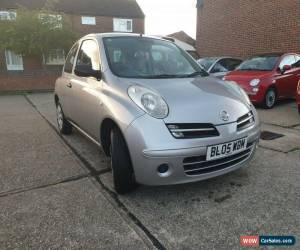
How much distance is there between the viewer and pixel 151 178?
242 cm

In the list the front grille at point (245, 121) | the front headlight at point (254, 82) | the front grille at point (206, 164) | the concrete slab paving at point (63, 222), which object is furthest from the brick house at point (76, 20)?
the front grille at point (206, 164)

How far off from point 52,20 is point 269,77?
14536 millimetres

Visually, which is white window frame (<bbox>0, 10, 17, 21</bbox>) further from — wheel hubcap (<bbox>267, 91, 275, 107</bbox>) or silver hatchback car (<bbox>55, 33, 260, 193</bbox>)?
silver hatchback car (<bbox>55, 33, 260, 193</bbox>)

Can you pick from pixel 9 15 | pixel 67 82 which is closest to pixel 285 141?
pixel 67 82

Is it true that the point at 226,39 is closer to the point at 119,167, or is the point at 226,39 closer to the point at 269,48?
the point at 269,48

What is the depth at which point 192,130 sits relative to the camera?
2.39 m

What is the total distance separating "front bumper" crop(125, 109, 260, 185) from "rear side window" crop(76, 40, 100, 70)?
1.23 meters

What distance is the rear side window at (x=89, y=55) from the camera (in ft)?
10.8

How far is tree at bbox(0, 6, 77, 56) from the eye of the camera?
1628 cm

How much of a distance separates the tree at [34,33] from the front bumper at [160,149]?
16.3 m

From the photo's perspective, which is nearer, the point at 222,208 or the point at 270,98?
the point at 222,208

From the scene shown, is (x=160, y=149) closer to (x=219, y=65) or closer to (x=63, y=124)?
(x=63, y=124)

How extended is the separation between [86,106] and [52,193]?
3.64ft

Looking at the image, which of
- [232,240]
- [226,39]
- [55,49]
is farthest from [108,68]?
[55,49]
